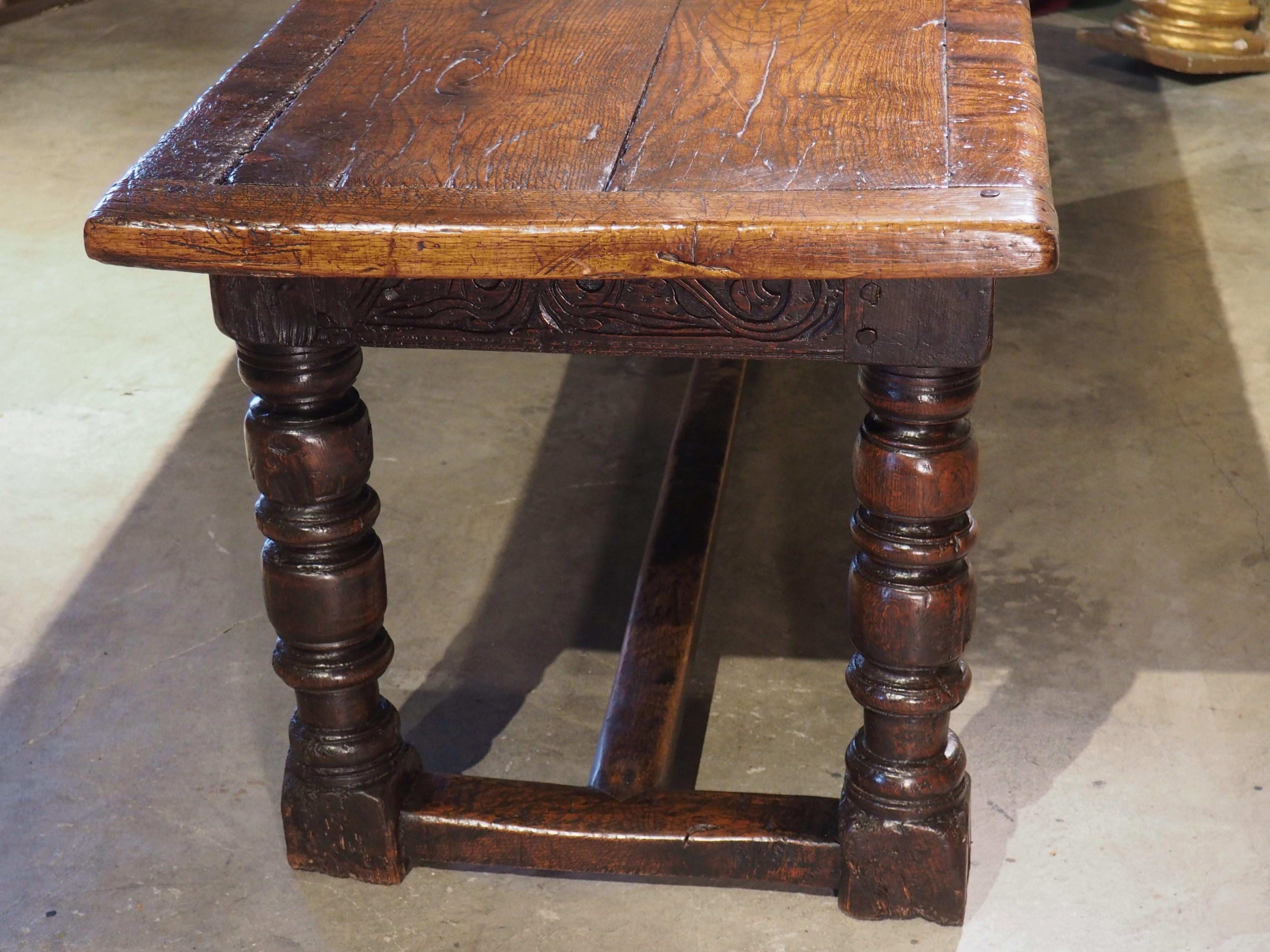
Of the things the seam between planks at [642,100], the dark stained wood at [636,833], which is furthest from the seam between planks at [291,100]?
the dark stained wood at [636,833]

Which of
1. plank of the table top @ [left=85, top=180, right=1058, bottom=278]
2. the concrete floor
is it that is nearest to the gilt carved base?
the concrete floor

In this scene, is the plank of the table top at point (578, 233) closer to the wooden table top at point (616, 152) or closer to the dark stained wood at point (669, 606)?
the wooden table top at point (616, 152)

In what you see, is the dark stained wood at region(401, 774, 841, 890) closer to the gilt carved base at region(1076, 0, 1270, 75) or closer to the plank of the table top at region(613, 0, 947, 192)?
the plank of the table top at region(613, 0, 947, 192)

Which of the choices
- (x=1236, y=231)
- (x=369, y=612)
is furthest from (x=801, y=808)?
(x=1236, y=231)

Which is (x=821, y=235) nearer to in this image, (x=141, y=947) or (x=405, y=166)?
(x=405, y=166)

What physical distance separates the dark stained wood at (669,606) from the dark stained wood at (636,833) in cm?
5

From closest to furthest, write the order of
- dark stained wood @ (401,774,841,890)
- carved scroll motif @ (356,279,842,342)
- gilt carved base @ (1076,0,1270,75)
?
carved scroll motif @ (356,279,842,342) → dark stained wood @ (401,774,841,890) → gilt carved base @ (1076,0,1270,75)

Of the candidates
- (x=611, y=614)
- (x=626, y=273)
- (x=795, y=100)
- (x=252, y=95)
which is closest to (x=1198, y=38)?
(x=611, y=614)

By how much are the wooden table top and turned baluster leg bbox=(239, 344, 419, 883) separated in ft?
0.65

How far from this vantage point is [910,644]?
4.88 ft

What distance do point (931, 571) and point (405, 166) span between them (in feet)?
2.13

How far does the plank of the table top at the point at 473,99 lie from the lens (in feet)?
4.45

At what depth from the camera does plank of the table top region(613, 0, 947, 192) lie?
1.32 meters

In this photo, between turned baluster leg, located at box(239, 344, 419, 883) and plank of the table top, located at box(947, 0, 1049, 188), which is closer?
plank of the table top, located at box(947, 0, 1049, 188)
